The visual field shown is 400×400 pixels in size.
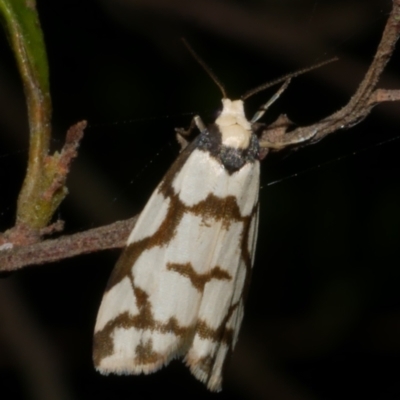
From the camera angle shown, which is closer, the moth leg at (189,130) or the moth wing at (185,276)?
the moth wing at (185,276)

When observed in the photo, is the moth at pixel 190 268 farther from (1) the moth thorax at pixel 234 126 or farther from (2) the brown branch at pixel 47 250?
(2) the brown branch at pixel 47 250

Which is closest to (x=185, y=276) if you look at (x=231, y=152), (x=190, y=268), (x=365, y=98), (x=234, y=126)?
(x=190, y=268)

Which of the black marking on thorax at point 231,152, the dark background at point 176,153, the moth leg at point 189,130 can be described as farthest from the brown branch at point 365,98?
the dark background at point 176,153

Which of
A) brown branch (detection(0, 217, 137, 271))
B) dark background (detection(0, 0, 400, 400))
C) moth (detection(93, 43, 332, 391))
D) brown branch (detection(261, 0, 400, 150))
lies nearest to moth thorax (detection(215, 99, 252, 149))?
moth (detection(93, 43, 332, 391))

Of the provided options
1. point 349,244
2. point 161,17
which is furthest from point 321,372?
point 161,17

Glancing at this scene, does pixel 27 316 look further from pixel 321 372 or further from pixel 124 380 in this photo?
pixel 321 372

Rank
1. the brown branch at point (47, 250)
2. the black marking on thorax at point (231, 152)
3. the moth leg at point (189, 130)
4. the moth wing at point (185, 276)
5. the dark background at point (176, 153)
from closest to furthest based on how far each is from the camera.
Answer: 1. the brown branch at point (47, 250)
2. the moth wing at point (185, 276)
3. the black marking on thorax at point (231, 152)
4. the moth leg at point (189, 130)
5. the dark background at point (176, 153)
